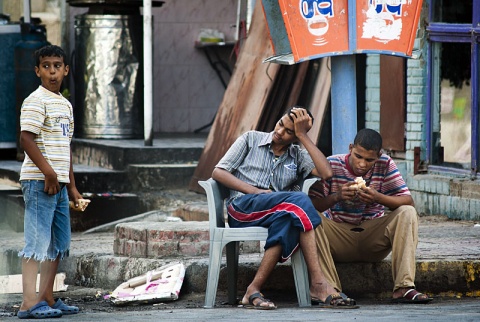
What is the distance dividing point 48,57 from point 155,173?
16.8 ft

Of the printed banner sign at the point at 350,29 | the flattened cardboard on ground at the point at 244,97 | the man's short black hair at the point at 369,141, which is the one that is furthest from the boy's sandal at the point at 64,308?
the flattened cardboard on ground at the point at 244,97

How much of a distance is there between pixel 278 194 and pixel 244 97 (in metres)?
4.27

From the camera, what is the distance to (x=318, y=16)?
23.4ft

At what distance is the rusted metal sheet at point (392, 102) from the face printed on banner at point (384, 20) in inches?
113

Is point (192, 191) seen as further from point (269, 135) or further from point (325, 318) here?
point (325, 318)

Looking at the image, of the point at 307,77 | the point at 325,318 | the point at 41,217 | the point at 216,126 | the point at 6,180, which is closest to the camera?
the point at 325,318

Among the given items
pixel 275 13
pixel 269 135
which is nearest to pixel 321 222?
pixel 269 135

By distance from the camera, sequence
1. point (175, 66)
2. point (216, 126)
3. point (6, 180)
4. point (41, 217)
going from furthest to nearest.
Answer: point (175, 66) → point (6, 180) → point (216, 126) → point (41, 217)

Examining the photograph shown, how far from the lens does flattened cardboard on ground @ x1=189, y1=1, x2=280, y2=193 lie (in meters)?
10.6

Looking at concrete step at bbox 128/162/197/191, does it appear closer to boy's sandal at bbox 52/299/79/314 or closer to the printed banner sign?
the printed banner sign

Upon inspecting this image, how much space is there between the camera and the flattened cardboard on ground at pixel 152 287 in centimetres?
705

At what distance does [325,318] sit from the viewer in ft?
19.4

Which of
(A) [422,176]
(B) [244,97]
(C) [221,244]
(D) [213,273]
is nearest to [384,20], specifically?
(C) [221,244]

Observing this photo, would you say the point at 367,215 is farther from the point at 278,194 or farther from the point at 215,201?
the point at 215,201
